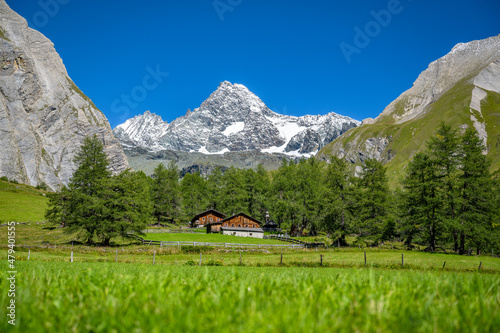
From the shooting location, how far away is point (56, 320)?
176cm

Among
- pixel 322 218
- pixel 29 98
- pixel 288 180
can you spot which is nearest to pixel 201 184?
pixel 288 180

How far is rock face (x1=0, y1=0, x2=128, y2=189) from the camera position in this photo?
422ft

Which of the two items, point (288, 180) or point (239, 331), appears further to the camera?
point (288, 180)

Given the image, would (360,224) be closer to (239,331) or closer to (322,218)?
(322,218)

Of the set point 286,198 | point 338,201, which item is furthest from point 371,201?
point 286,198

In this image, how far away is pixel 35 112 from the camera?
154 metres

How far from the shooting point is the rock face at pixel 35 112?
12862 cm

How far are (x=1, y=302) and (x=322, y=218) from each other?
55.4 metres

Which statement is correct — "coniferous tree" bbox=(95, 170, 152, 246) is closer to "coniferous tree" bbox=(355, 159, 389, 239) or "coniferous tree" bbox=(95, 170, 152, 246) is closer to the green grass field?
"coniferous tree" bbox=(355, 159, 389, 239)

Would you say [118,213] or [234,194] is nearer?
[118,213]

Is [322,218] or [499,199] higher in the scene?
[499,199]

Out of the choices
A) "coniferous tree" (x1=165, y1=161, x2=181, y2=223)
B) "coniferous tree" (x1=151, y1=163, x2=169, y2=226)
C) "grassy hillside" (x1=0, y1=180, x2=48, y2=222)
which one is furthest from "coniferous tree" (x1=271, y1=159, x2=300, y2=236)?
"grassy hillside" (x1=0, y1=180, x2=48, y2=222)

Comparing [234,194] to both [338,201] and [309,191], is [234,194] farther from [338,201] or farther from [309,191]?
[338,201]

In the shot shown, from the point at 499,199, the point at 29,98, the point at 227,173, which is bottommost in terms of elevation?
the point at 499,199
